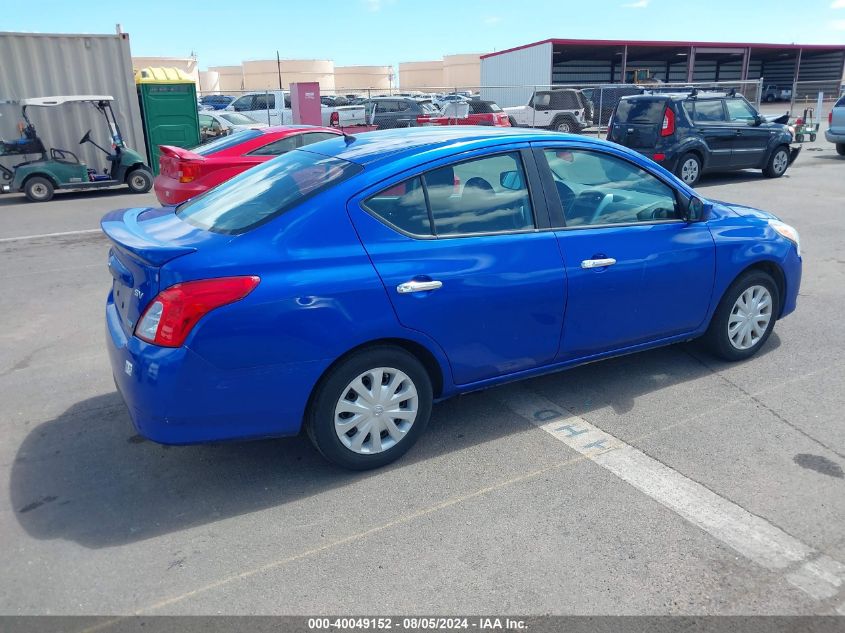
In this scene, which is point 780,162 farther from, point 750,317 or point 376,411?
point 376,411

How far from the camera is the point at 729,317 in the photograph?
475 centimetres

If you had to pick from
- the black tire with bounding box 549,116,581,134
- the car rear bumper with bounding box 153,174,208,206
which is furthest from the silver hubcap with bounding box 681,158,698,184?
the black tire with bounding box 549,116,581,134

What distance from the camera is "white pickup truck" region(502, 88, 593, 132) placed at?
2638 cm

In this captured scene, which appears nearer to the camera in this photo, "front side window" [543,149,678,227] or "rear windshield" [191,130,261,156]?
"front side window" [543,149,678,227]

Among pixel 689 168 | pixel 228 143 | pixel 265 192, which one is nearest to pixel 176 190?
pixel 228 143

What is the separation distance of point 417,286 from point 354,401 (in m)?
0.65

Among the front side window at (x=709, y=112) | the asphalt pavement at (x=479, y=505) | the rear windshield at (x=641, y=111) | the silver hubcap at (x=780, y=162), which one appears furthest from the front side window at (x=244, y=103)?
the asphalt pavement at (x=479, y=505)

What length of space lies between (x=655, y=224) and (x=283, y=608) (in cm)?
305

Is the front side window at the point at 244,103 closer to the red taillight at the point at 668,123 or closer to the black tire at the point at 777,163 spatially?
the red taillight at the point at 668,123

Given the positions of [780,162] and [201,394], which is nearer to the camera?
[201,394]

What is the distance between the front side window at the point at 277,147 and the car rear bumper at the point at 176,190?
1111 millimetres

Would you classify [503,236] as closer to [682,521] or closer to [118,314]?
[682,521]

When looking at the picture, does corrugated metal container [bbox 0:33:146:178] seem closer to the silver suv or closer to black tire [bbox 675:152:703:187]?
black tire [bbox 675:152:703:187]

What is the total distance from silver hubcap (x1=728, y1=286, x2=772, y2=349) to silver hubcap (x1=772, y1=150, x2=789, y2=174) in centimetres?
1132
